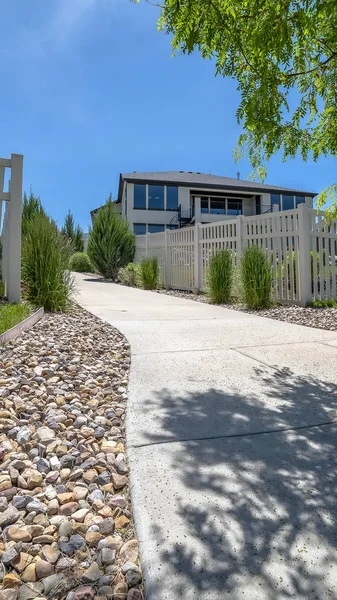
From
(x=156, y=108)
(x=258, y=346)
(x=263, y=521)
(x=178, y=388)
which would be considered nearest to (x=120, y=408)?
(x=178, y=388)

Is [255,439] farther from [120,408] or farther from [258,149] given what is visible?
[258,149]

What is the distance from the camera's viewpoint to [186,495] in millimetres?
1325

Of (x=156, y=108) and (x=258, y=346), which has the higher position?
(x=156, y=108)

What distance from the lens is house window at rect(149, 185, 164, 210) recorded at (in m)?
23.2

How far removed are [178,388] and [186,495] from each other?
1.07 metres

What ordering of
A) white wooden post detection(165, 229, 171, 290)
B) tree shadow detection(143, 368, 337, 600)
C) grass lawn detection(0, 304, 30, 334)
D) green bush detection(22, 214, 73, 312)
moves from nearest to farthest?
tree shadow detection(143, 368, 337, 600), grass lawn detection(0, 304, 30, 334), green bush detection(22, 214, 73, 312), white wooden post detection(165, 229, 171, 290)

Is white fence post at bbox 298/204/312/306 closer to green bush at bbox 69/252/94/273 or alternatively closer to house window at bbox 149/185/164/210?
green bush at bbox 69/252/94/273

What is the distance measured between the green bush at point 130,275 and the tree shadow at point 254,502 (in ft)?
30.8

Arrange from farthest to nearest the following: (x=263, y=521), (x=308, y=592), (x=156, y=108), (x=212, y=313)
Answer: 1. (x=156, y=108)
2. (x=212, y=313)
3. (x=263, y=521)
4. (x=308, y=592)

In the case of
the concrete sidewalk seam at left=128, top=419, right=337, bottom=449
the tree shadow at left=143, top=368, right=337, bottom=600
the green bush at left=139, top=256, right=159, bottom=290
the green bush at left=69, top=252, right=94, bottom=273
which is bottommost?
the tree shadow at left=143, top=368, right=337, bottom=600

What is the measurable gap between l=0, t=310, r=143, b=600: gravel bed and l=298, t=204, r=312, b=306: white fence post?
440 centimetres

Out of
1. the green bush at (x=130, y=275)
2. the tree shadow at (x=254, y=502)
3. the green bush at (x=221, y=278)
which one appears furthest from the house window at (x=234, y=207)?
the tree shadow at (x=254, y=502)

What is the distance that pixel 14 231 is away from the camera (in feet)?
15.6

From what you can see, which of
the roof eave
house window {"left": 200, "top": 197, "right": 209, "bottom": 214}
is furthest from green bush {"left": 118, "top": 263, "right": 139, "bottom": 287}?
house window {"left": 200, "top": 197, "right": 209, "bottom": 214}
